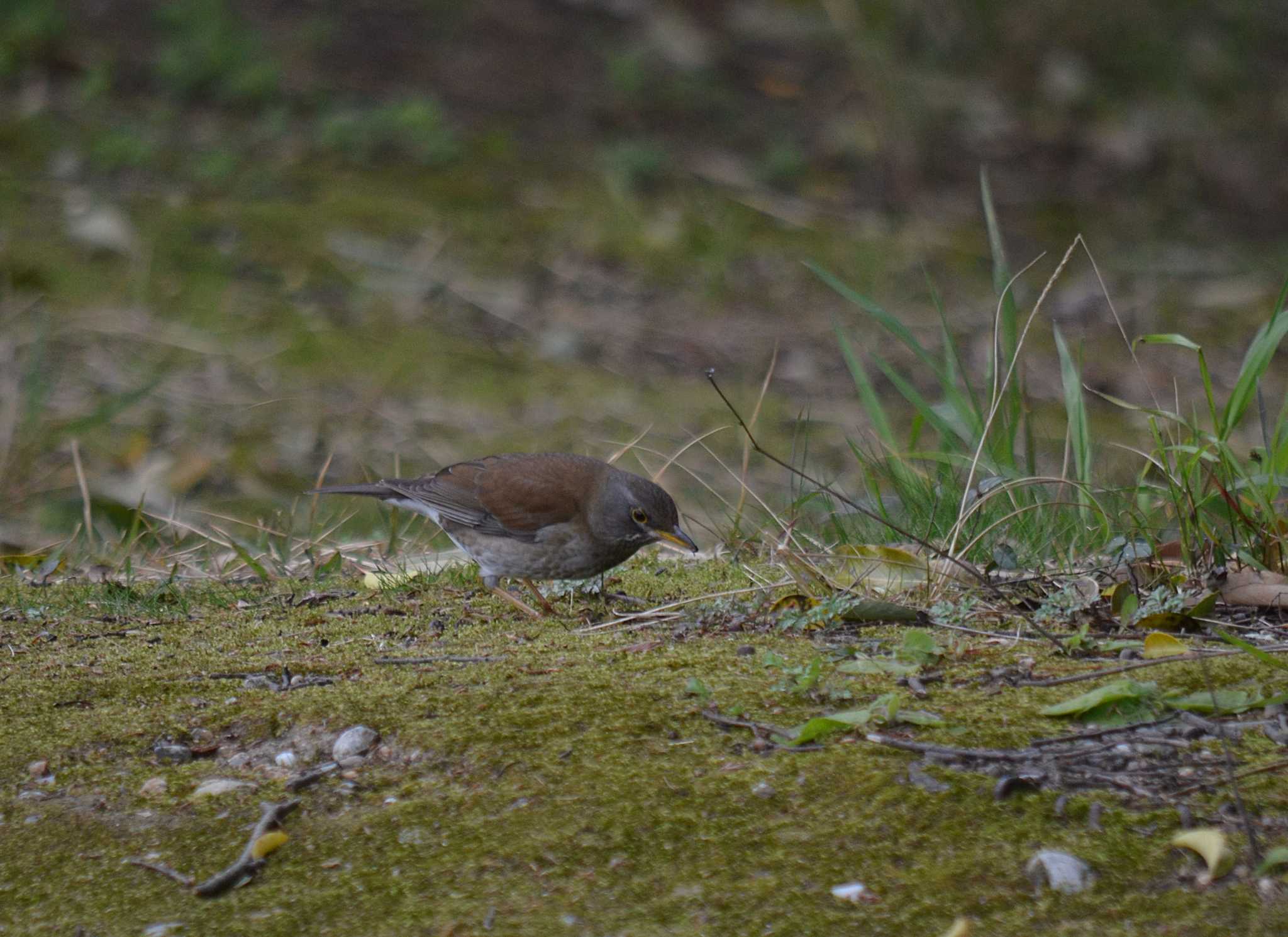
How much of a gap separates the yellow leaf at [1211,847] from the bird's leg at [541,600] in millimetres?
2221

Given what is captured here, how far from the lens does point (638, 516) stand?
4.55 meters

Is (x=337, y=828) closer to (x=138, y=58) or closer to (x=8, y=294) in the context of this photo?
(x=8, y=294)

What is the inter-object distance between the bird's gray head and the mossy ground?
1323mm

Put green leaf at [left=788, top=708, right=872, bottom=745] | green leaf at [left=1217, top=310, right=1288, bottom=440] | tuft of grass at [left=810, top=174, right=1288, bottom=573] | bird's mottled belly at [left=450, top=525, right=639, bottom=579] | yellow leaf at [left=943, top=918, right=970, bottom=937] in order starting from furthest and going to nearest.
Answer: bird's mottled belly at [left=450, top=525, right=639, bottom=579] → green leaf at [left=1217, top=310, right=1288, bottom=440] → tuft of grass at [left=810, top=174, right=1288, bottom=573] → green leaf at [left=788, top=708, right=872, bottom=745] → yellow leaf at [left=943, top=918, right=970, bottom=937]

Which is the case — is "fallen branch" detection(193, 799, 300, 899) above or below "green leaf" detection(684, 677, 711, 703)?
below

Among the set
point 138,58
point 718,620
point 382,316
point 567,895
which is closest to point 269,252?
point 382,316

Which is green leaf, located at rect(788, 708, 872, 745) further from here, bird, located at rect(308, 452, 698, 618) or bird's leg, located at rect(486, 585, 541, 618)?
bird, located at rect(308, 452, 698, 618)

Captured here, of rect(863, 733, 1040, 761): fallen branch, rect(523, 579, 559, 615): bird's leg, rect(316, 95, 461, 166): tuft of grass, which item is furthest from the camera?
rect(316, 95, 461, 166): tuft of grass

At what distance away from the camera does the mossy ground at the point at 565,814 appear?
1.95 meters

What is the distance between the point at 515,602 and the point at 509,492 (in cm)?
98

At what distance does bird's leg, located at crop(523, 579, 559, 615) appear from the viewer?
4.01 meters

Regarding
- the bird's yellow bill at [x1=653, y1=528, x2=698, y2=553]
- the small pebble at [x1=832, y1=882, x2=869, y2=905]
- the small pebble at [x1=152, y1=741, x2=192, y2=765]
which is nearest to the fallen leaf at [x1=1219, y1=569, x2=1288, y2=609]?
the small pebble at [x1=832, y1=882, x2=869, y2=905]

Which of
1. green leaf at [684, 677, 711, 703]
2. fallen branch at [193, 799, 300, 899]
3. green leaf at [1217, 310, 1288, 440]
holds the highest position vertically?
green leaf at [1217, 310, 1288, 440]

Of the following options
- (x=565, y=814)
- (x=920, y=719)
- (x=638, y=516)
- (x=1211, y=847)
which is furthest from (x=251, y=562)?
(x=1211, y=847)
